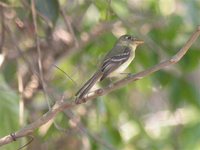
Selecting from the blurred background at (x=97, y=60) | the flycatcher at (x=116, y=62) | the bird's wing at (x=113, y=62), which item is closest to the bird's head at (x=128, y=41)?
the flycatcher at (x=116, y=62)

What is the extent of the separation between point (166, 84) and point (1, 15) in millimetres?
1593

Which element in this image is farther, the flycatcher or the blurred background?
the blurred background

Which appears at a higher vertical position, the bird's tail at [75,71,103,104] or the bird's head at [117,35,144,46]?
the bird's tail at [75,71,103,104]

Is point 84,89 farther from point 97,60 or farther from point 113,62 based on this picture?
point 97,60

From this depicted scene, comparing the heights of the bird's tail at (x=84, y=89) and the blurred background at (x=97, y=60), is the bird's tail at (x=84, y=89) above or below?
above

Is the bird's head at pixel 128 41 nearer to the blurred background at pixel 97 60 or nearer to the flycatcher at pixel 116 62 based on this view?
the flycatcher at pixel 116 62

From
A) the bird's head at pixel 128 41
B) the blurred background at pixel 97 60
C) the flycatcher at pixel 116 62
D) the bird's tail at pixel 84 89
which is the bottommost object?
the blurred background at pixel 97 60

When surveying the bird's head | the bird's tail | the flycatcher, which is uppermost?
the bird's tail

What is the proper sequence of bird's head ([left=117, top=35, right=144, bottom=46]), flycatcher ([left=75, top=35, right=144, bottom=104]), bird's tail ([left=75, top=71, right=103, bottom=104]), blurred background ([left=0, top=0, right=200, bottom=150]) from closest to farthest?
bird's tail ([left=75, top=71, right=103, bottom=104])
flycatcher ([left=75, top=35, right=144, bottom=104])
bird's head ([left=117, top=35, right=144, bottom=46])
blurred background ([left=0, top=0, right=200, bottom=150])

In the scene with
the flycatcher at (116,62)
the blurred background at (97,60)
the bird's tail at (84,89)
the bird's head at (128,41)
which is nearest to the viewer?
the bird's tail at (84,89)

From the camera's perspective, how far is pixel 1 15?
14.2 feet

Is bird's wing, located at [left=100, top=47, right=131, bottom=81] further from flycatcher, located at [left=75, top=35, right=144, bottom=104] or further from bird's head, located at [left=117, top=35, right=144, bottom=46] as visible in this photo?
bird's head, located at [left=117, top=35, right=144, bottom=46]

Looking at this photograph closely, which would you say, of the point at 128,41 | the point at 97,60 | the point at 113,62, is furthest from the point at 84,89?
the point at 97,60

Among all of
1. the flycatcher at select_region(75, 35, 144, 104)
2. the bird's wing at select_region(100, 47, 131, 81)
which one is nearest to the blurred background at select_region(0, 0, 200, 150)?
the flycatcher at select_region(75, 35, 144, 104)
